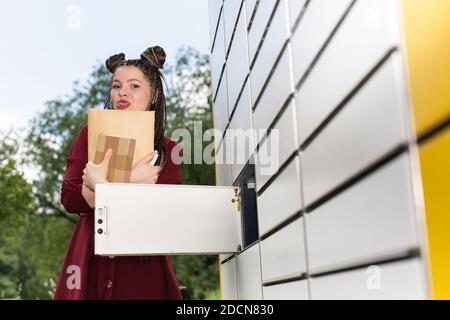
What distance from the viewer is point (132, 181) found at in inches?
135

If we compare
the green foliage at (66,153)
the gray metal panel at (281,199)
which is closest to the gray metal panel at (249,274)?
the gray metal panel at (281,199)

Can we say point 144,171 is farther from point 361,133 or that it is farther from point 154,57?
point 361,133

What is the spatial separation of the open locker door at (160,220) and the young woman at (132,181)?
0.60ft

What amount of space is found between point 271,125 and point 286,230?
0.57 m

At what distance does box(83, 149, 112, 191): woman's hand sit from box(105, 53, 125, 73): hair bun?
2.59ft

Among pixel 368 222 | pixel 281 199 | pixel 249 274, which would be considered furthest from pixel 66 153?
pixel 368 222

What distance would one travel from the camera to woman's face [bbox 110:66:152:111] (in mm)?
3717

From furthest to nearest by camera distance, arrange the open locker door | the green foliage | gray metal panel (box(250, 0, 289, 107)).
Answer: the green foliage < the open locker door < gray metal panel (box(250, 0, 289, 107))

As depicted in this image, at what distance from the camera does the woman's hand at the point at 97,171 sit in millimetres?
3314

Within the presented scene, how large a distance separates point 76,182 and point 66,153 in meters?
13.3

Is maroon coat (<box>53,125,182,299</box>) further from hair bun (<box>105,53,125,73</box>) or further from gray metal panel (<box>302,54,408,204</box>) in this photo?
gray metal panel (<box>302,54,408,204</box>)

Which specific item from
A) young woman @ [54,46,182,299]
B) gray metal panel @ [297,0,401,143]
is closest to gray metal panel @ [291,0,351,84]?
gray metal panel @ [297,0,401,143]

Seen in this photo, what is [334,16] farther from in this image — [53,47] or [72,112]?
[72,112]
